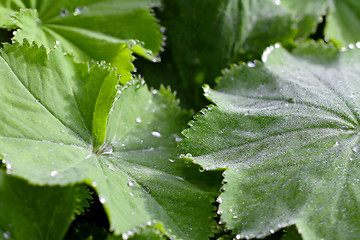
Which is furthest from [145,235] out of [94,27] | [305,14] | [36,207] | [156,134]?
[305,14]

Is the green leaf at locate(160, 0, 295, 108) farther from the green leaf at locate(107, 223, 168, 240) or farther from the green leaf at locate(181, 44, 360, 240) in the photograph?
the green leaf at locate(107, 223, 168, 240)

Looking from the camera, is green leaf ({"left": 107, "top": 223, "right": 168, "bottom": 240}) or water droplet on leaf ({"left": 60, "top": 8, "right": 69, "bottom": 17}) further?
water droplet on leaf ({"left": 60, "top": 8, "right": 69, "bottom": 17})

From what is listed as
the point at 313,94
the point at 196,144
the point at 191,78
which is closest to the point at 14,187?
the point at 196,144

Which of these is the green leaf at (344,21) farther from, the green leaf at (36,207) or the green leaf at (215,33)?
the green leaf at (36,207)

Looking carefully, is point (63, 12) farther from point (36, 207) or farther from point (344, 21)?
point (344, 21)

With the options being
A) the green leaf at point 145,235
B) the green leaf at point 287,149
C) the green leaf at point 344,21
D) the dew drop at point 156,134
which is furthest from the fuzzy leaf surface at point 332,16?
the green leaf at point 145,235

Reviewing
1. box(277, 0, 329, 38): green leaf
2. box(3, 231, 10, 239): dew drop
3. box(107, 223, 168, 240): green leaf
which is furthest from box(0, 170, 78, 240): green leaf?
box(277, 0, 329, 38): green leaf

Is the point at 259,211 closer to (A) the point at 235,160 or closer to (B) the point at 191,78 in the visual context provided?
(A) the point at 235,160
